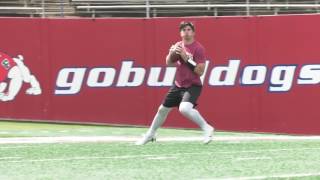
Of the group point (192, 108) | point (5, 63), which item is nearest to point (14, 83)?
point (5, 63)

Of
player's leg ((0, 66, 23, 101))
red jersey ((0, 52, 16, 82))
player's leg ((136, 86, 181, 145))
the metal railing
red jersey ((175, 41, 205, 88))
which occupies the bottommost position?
player's leg ((0, 66, 23, 101))

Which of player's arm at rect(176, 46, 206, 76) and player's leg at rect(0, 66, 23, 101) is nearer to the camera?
player's arm at rect(176, 46, 206, 76)

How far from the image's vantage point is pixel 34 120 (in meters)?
16.4

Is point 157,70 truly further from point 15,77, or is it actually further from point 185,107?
point 185,107

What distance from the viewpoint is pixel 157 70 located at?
1591 centimetres

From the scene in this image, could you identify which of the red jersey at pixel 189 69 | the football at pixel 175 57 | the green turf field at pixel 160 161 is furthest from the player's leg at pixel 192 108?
the football at pixel 175 57

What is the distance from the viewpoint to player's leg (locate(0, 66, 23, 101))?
16297mm

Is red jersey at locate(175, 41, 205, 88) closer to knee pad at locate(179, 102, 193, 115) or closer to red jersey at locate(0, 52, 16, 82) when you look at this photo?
knee pad at locate(179, 102, 193, 115)

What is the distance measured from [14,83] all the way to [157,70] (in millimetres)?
3375

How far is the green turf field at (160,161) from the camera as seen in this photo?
708 centimetres

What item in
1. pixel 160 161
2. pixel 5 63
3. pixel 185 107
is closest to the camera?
pixel 160 161

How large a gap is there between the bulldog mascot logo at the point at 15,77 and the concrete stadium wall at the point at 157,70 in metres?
0.12

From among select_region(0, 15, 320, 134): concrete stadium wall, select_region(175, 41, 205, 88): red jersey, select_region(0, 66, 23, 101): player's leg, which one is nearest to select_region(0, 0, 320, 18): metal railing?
select_region(0, 15, 320, 134): concrete stadium wall

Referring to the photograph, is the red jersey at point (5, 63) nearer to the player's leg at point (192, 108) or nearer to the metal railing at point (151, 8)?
the metal railing at point (151, 8)
